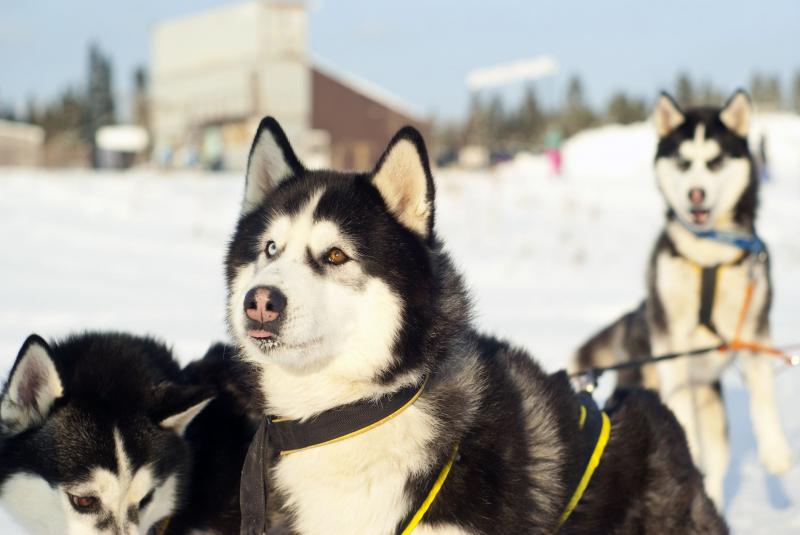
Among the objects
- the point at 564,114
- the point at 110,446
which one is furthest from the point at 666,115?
the point at 564,114

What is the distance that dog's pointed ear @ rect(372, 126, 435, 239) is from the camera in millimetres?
2541

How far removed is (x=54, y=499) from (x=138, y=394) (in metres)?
0.43

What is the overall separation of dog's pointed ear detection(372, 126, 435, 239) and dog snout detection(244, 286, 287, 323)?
50 centimetres

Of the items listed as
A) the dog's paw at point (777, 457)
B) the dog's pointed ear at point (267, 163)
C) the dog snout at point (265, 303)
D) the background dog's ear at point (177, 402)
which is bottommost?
the dog's paw at point (777, 457)

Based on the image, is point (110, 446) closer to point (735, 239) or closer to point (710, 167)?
point (735, 239)

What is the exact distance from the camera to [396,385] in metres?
2.43

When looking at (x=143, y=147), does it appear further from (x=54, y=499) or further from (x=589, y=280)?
(x=54, y=499)

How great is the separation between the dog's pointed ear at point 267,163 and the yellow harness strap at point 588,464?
49.9 inches

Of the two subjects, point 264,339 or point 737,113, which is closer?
point 264,339

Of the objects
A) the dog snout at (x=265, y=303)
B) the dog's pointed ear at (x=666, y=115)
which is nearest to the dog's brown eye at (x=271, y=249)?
the dog snout at (x=265, y=303)

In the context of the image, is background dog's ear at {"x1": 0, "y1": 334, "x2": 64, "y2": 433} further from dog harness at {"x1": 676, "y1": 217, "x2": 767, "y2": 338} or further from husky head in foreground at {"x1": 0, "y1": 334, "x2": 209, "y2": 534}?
dog harness at {"x1": 676, "y1": 217, "x2": 767, "y2": 338}

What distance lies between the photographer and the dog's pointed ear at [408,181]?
8.34 ft

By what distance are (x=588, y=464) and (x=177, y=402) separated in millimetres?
1400

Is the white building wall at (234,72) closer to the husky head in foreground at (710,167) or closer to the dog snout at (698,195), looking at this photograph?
the husky head in foreground at (710,167)
